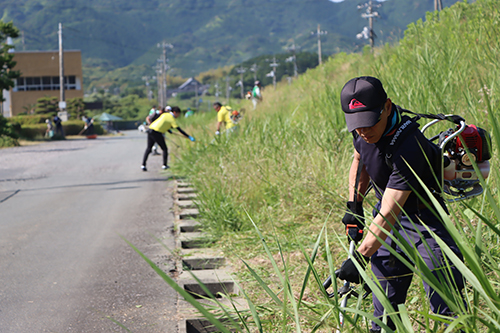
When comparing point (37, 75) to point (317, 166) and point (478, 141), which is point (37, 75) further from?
point (478, 141)

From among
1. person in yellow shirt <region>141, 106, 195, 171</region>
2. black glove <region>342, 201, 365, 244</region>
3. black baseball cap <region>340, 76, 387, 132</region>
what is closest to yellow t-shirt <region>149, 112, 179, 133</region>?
person in yellow shirt <region>141, 106, 195, 171</region>

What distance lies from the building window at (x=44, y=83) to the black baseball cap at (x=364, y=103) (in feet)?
212

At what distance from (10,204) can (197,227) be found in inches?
164

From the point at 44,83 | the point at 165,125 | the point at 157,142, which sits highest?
the point at 44,83

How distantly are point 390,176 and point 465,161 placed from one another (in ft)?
1.20

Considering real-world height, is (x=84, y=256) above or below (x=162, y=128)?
below

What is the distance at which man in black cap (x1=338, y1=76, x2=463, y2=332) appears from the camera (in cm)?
232

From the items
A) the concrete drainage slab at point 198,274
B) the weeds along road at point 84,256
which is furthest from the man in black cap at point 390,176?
the weeds along road at point 84,256

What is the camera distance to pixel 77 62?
60.9 meters

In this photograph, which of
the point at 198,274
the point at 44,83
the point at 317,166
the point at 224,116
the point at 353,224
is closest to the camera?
the point at 353,224

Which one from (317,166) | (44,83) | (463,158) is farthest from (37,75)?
(463,158)

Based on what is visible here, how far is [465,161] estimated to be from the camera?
2.39 m

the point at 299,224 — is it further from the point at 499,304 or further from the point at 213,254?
the point at 499,304

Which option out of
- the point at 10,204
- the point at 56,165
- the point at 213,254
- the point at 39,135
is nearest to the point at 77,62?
the point at 39,135
